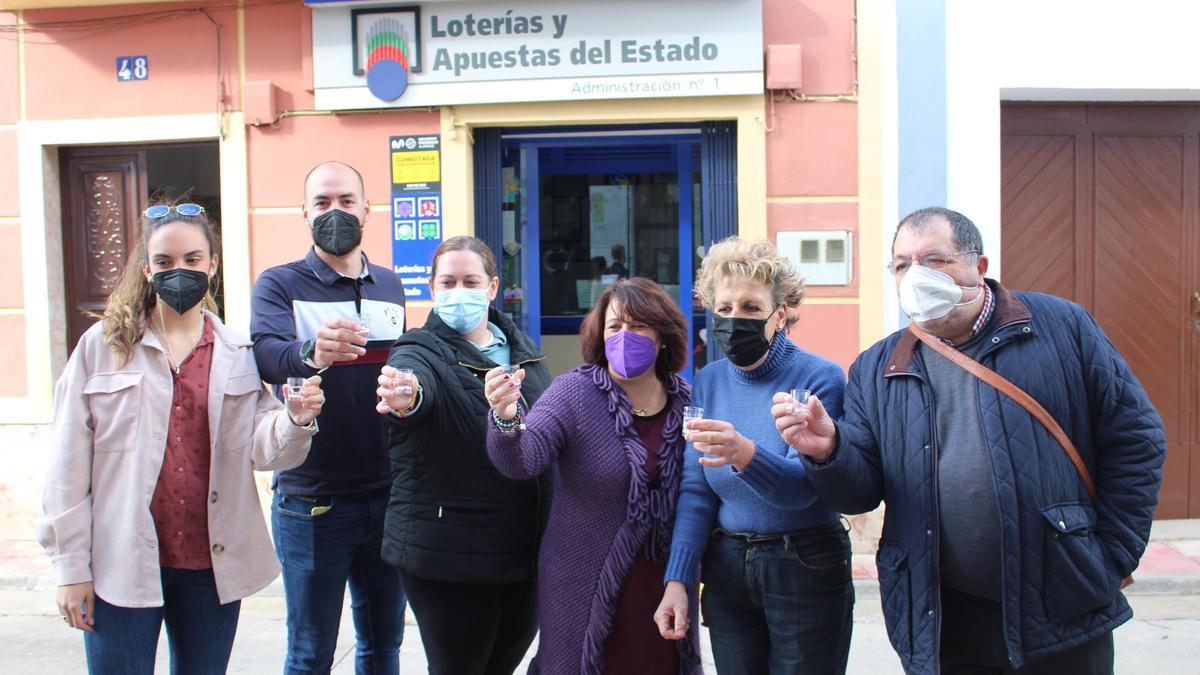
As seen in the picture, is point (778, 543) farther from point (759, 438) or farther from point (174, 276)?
point (174, 276)

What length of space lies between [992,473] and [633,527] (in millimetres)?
981

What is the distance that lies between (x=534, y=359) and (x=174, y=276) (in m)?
1.14

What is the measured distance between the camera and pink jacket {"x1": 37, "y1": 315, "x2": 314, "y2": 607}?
8.31 feet

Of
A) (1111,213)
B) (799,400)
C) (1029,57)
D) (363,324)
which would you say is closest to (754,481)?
(799,400)

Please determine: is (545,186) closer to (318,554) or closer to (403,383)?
(318,554)

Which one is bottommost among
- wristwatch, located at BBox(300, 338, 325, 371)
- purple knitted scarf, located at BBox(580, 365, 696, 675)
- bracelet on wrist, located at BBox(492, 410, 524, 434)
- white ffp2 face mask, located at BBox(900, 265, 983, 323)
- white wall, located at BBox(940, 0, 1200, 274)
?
purple knitted scarf, located at BBox(580, 365, 696, 675)

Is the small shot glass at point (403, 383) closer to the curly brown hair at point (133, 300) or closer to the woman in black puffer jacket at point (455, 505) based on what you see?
the woman in black puffer jacket at point (455, 505)

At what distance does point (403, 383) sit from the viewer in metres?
2.59

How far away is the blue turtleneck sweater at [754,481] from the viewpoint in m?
2.51

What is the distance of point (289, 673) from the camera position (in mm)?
3160

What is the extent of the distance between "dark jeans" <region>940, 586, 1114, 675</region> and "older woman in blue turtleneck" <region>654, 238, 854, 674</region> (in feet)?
0.98

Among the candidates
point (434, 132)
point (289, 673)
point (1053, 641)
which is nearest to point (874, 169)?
point (434, 132)

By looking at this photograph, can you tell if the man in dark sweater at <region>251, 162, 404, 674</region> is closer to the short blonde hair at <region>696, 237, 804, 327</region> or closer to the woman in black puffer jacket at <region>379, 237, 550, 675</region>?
the woman in black puffer jacket at <region>379, 237, 550, 675</region>

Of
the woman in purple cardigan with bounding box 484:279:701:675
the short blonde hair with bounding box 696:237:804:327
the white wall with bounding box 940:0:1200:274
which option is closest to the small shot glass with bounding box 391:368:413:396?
the woman in purple cardigan with bounding box 484:279:701:675
